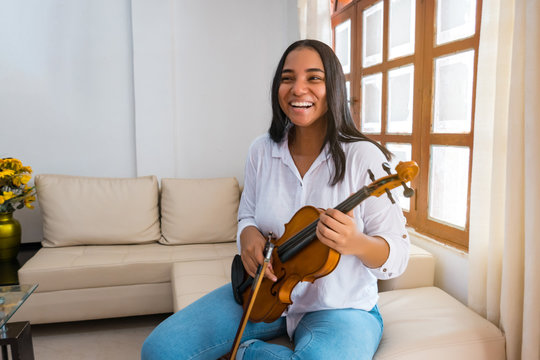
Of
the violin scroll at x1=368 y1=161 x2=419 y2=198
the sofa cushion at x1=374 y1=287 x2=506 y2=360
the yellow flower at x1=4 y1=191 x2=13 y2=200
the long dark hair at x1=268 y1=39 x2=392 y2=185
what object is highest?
the long dark hair at x1=268 y1=39 x2=392 y2=185

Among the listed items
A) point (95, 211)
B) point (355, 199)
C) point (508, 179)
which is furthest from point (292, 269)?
point (95, 211)

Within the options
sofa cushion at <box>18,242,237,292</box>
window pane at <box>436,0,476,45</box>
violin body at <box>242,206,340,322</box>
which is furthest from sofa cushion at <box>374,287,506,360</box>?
sofa cushion at <box>18,242,237,292</box>

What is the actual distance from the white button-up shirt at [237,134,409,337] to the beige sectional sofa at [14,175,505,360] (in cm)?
19

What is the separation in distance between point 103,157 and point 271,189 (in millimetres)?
2349

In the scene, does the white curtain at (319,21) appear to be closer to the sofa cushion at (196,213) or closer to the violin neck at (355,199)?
the sofa cushion at (196,213)

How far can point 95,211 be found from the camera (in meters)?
2.82

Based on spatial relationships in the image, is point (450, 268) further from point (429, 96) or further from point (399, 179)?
point (399, 179)

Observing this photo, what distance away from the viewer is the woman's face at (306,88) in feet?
4.15

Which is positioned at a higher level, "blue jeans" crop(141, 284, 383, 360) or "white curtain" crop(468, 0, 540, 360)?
"white curtain" crop(468, 0, 540, 360)

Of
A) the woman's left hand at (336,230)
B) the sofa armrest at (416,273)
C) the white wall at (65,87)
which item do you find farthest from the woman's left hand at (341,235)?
the white wall at (65,87)

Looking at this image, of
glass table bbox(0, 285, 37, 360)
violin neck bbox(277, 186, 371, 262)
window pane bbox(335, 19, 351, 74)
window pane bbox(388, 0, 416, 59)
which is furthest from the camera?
window pane bbox(335, 19, 351, 74)

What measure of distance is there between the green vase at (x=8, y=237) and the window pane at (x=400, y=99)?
7.70 ft

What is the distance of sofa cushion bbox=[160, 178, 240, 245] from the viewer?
291 centimetres

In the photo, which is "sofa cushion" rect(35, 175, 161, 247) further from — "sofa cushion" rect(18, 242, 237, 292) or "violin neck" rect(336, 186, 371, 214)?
"violin neck" rect(336, 186, 371, 214)
